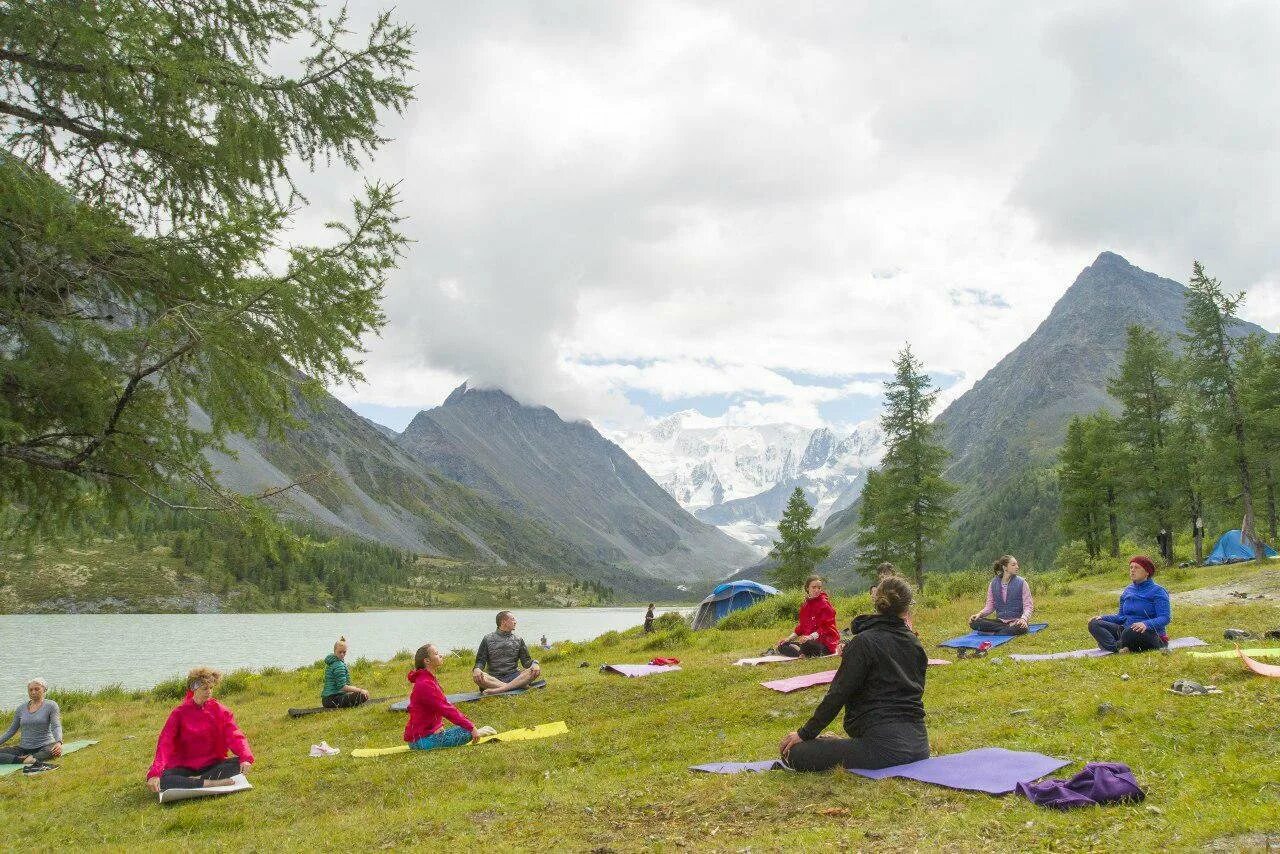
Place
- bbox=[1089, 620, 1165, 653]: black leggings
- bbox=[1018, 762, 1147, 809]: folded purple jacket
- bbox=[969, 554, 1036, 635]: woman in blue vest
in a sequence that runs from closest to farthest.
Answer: bbox=[1018, 762, 1147, 809]: folded purple jacket → bbox=[1089, 620, 1165, 653]: black leggings → bbox=[969, 554, 1036, 635]: woman in blue vest

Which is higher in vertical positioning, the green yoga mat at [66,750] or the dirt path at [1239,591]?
the dirt path at [1239,591]

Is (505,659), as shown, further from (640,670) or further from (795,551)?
(795,551)

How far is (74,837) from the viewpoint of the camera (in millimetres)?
9539

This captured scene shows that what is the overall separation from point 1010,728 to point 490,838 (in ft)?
19.4

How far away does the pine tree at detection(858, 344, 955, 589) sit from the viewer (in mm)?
44000

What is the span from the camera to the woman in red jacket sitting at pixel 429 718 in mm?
12383

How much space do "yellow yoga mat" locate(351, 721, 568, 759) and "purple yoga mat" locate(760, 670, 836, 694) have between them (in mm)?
3718

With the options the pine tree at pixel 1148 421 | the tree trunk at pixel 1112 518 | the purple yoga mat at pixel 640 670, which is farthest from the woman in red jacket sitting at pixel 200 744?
the tree trunk at pixel 1112 518

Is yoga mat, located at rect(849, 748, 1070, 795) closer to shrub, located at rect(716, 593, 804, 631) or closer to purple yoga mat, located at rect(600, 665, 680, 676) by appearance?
purple yoga mat, located at rect(600, 665, 680, 676)

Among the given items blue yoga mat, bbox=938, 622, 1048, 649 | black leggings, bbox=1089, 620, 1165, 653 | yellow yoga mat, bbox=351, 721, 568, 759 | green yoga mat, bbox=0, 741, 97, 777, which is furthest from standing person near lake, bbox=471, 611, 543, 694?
black leggings, bbox=1089, 620, 1165, 653

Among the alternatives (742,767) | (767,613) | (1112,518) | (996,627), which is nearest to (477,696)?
(742,767)

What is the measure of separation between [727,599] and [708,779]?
105ft

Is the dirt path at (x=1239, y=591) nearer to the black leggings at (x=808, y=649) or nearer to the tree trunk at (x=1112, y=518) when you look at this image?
the black leggings at (x=808, y=649)

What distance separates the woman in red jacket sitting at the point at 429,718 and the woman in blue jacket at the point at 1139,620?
36.2ft
